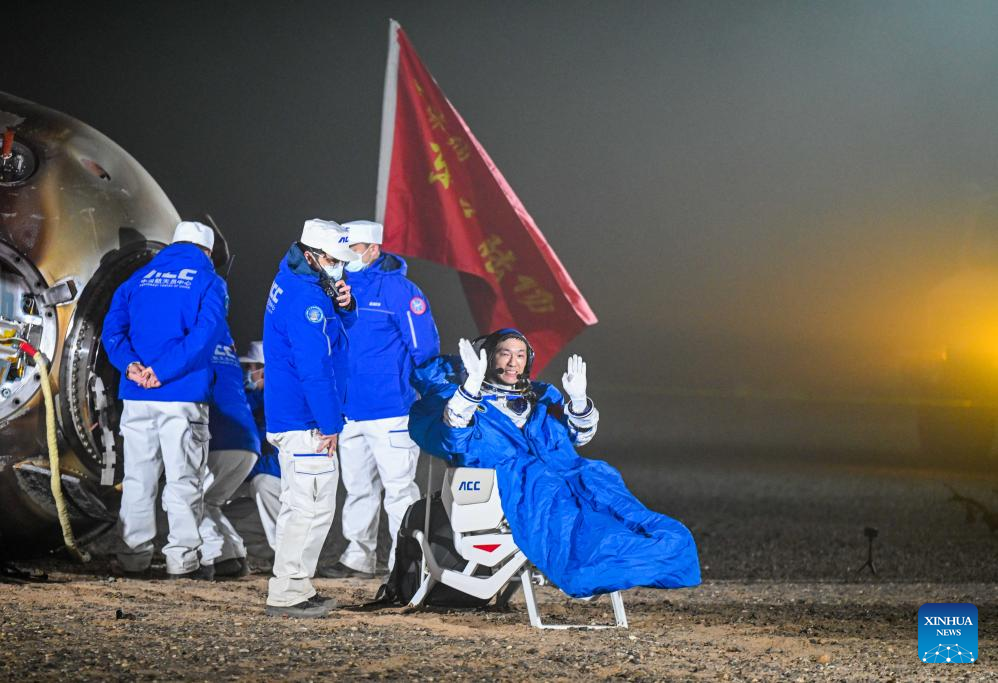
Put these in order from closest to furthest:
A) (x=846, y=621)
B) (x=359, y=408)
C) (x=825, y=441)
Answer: (x=846, y=621)
(x=359, y=408)
(x=825, y=441)

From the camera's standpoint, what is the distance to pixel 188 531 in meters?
5.71

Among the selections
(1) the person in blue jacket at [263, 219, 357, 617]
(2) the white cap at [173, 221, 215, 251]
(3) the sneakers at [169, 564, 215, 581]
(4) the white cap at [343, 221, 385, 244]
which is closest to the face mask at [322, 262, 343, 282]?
(1) the person in blue jacket at [263, 219, 357, 617]

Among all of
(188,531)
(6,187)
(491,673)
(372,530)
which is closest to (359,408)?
(372,530)

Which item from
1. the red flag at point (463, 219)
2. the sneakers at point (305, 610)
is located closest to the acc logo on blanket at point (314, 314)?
the sneakers at point (305, 610)

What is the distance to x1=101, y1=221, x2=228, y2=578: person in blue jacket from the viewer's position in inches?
223

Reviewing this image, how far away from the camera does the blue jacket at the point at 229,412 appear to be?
6082 millimetres

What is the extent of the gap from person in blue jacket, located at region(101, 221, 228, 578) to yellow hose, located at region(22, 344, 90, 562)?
0.27 meters

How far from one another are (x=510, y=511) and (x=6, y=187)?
9.77 ft

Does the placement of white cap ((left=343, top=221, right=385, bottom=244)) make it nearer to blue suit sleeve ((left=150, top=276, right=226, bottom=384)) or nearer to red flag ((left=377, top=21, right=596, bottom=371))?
blue suit sleeve ((left=150, top=276, right=226, bottom=384))

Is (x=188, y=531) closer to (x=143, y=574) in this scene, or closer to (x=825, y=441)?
(x=143, y=574)

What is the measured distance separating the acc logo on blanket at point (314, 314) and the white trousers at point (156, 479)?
1.33 m

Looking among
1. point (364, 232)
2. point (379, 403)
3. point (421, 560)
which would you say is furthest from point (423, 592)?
point (364, 232)

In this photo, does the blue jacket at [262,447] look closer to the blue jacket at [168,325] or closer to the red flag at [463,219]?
the blue jacket at [168,325]

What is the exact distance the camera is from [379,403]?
6027 millimetres
